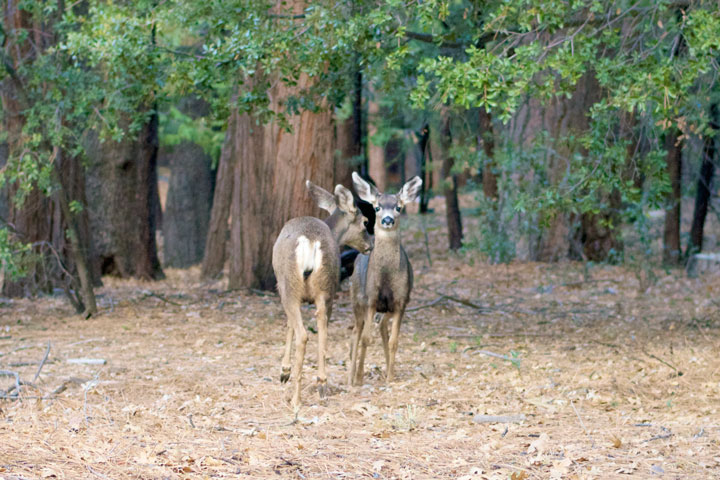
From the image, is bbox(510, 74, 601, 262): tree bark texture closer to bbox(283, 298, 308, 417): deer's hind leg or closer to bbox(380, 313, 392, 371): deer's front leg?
bbox(380, 313, 392, 371): deer's front leg

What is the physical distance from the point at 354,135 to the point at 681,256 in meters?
7.25

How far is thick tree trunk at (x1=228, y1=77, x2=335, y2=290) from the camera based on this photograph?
12.3 meters

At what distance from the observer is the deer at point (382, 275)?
23.8 ft

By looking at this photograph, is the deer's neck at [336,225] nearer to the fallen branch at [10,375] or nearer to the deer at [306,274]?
the deer at [306,274]

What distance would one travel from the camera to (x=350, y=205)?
755 cm

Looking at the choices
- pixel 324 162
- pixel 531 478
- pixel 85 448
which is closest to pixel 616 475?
pixel 531 478

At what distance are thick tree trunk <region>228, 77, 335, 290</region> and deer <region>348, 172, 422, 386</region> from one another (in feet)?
15.3

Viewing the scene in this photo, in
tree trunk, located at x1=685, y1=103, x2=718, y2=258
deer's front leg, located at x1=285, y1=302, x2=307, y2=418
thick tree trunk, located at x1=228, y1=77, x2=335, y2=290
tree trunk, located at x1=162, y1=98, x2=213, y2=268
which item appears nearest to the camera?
deer's front leg, located at x1=285, y1=302, x2=307, y2=418

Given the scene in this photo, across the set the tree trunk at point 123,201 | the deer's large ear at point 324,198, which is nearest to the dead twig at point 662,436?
the deer's large ear at point 324,198

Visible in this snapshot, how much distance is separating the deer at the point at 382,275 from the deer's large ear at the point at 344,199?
10cm

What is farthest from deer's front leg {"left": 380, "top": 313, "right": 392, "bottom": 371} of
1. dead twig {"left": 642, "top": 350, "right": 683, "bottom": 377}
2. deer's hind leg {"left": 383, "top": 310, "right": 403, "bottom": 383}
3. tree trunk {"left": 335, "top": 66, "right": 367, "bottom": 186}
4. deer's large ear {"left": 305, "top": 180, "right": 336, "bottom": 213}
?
tree trunk {"left": 335, "top": 66, "right": 367, "bottom": 186}

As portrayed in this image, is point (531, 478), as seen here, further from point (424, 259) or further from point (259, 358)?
point (424, 259)

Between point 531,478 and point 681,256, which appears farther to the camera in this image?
point 681,256

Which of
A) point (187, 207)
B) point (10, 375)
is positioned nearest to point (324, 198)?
point (10, 375)
